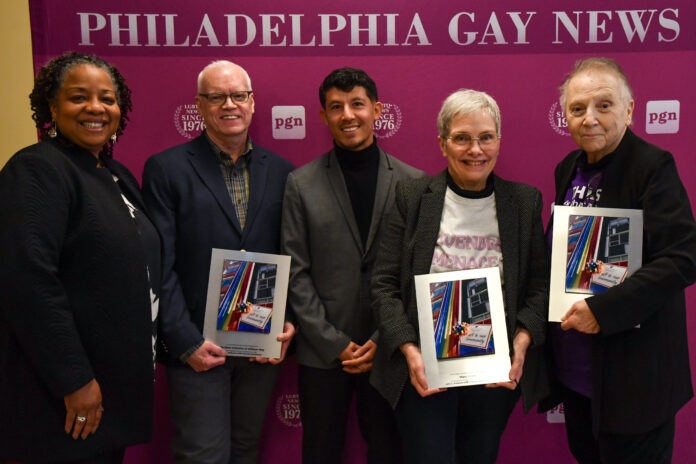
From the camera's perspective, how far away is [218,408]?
2.29 meters

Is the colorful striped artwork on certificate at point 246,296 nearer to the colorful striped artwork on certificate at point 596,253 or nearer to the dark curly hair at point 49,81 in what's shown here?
the dark curly hair at point 49,81

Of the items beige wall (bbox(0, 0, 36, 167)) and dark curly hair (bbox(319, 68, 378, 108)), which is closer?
dark curly hair (bbox(319, 68, 378, 108))

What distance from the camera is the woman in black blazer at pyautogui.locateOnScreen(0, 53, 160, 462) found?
1.53m

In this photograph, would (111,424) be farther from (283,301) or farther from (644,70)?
(644,70)

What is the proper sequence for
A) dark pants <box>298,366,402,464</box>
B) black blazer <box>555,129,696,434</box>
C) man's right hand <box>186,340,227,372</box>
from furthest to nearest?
dark pants <box>298,366,402,464</box>, man's right hand <box>186,340,227,372</box>, black blazer <box>555,129,696,434</box>

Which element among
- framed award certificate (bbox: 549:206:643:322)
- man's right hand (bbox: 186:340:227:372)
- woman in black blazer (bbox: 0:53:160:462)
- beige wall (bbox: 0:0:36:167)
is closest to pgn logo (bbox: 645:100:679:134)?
framed award certificate (bbox: 549:206:643:322)

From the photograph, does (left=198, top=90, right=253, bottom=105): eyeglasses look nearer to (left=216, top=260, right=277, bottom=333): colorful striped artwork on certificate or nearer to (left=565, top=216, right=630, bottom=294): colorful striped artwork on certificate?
(left=216, top=260, right=277, bottom=333): colorful striped artwork on certificate

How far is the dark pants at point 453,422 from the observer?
6.16 ft

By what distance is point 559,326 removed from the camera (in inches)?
79.9

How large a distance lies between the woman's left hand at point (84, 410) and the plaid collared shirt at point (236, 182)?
0.91 m

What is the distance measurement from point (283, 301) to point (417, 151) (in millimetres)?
1093

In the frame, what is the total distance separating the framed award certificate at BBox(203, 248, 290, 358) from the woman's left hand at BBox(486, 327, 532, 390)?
91 centimetres

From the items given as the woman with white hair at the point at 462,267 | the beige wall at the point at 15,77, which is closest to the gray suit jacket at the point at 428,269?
the woman with white hair at the point at 462,267

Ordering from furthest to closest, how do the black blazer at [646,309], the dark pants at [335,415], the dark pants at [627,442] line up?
the dark pants at [335,415], the dark pants at [627,442], the black blazer at [646,309]
